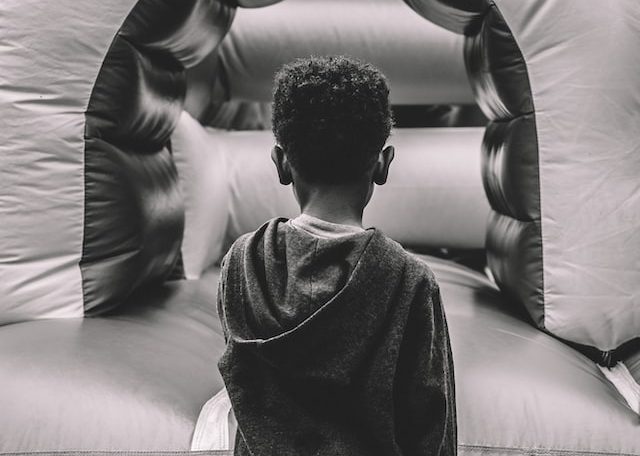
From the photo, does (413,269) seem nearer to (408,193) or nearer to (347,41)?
(408,193)

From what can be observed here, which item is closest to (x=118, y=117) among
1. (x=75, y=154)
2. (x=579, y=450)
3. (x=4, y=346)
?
(x=75, y=154)

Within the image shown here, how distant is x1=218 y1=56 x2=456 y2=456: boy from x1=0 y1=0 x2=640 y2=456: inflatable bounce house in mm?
157

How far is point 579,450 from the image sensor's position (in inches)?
27.9

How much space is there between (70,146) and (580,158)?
2.08ft

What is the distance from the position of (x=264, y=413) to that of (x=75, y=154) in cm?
48

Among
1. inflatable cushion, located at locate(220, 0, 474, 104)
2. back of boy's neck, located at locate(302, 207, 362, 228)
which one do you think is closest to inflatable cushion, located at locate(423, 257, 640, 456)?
back of boy's neck, located at locate(302, 207, 362, 228)

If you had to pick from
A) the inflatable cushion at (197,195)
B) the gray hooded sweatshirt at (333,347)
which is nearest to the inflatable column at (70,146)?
the inflatable cushion at (197,195)

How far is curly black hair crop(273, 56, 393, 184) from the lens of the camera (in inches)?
20.8

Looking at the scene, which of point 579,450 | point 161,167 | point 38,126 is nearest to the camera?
point 579,450

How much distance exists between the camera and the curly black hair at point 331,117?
53 cm

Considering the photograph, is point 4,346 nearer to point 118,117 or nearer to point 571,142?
point 118,117

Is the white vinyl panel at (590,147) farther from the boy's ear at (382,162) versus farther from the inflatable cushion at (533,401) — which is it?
the boy's ear at (382,162)

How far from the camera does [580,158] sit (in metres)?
0.87

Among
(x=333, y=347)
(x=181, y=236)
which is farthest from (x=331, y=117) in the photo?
(x=181, y=236)
